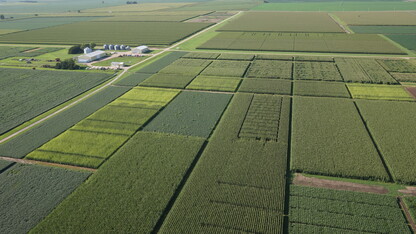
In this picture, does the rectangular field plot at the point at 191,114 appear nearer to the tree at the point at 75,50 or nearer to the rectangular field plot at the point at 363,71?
the rectangular field plot at the point at 363,71

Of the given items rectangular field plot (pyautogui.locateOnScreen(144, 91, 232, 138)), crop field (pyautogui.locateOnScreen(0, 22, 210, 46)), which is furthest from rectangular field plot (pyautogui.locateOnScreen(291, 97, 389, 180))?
crop field (pyautogui.locateOnScreen(0, 22, 210, 46))

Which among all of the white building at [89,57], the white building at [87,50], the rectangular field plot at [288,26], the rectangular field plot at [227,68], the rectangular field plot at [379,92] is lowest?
the rectangular field plot at [379,92]

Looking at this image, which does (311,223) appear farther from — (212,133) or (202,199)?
(212,133)

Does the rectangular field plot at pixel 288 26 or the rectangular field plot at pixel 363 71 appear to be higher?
the rectangular field plot at pixel 288 26

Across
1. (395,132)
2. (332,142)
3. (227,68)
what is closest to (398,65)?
(395,132)

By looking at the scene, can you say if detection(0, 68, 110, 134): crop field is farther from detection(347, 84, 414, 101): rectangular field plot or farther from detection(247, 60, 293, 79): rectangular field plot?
detection(347, 84, 414, 101): rectangular field plot

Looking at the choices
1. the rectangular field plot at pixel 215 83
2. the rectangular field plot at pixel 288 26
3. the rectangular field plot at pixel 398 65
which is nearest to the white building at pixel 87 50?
the rectangular field plot at pixel 215 83

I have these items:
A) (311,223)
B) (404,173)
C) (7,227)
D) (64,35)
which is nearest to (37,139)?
(7,227)
